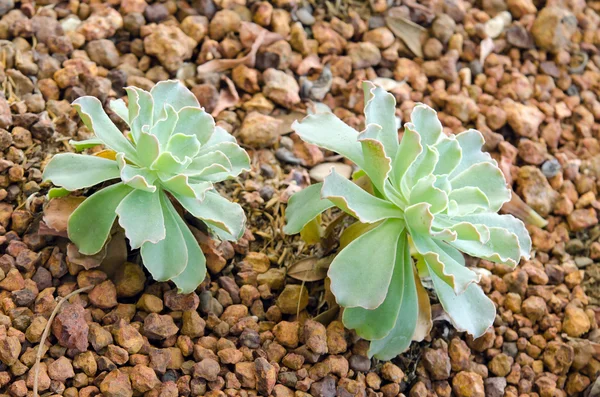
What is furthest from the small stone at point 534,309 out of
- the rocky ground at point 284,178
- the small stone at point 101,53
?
the small stone at point 101,53

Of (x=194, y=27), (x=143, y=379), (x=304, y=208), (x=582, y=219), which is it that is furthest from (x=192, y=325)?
(x=582, y=219)

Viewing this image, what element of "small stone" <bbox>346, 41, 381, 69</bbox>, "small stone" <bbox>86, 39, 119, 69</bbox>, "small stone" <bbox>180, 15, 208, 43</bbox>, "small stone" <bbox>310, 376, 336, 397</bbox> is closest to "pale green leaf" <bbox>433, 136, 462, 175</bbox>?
"small stone" <bbox>310, 376, 336, 397</bbox>

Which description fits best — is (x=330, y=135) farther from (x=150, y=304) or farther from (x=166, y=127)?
(x=150, y=304)

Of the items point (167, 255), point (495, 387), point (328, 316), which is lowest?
point (495, 387)

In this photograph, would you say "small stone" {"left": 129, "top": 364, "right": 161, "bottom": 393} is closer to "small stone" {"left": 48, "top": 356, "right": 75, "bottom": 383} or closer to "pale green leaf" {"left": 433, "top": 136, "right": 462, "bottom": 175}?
"small stone" {"left": 48, "top": 356, "right": 75, "bottom": 383}

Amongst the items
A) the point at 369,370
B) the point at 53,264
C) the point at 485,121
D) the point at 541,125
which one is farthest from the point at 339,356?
the point at 541,125

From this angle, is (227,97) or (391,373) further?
(227,97)
